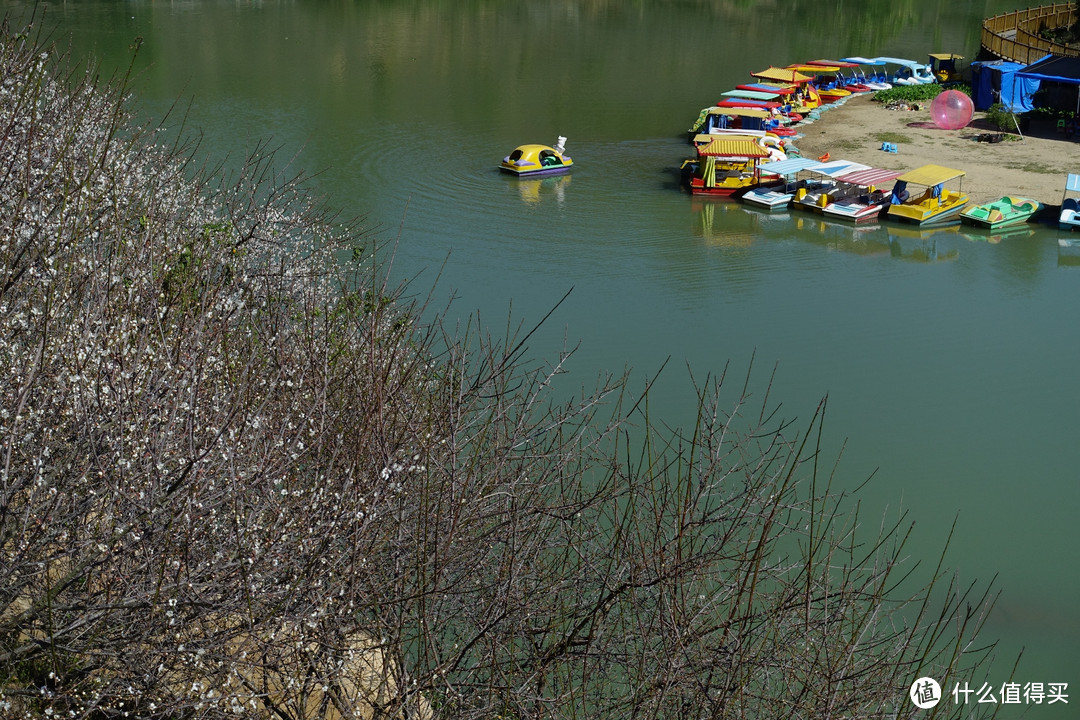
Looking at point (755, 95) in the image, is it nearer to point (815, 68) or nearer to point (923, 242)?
point (815, 68)

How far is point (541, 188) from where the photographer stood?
29844 mm

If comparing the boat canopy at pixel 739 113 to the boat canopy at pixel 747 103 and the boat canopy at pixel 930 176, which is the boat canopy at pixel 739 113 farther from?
the boat canopy at pixel 930 176

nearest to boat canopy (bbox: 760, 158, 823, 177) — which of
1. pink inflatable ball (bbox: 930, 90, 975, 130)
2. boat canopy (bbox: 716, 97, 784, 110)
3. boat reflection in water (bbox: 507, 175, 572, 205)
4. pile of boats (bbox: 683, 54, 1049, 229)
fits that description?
pile of boats (bbox: 683, 54, 1049, 229)

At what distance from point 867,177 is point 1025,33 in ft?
83.2

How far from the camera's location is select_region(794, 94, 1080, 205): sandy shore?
100ft

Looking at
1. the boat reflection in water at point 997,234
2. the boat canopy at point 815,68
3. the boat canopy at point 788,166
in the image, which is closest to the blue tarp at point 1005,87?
the boat canopy at point 815,68

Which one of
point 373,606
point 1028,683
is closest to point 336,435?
point 373,606

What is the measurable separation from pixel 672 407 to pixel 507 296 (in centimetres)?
606

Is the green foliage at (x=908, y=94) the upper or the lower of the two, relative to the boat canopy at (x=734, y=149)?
upper

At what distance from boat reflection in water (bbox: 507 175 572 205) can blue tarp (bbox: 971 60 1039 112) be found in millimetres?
17397

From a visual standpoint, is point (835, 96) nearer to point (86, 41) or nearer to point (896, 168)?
point (896, 168)

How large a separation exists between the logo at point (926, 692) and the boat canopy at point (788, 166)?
71.6ft

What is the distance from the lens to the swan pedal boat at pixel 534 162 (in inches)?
1198

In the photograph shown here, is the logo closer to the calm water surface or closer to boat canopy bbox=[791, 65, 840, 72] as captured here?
the calm water surface
